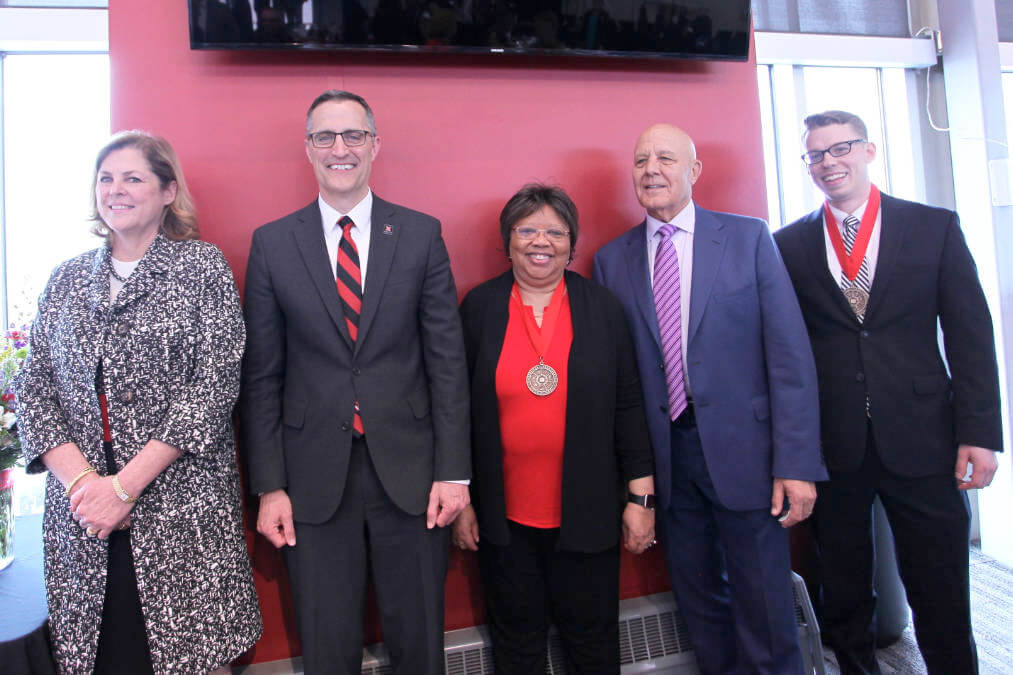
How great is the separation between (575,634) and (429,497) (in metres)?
0.68

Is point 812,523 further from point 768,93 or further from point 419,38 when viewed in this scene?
point 768,93

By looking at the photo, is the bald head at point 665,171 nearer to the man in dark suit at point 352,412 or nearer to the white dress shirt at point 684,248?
the white dress shirt at point 684,248

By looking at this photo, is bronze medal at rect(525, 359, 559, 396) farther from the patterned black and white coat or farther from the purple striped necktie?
the patterned black and white coat

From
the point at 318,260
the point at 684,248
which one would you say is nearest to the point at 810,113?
the point at 684,248

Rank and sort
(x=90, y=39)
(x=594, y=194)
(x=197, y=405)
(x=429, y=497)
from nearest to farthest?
(x=197, y=405)
(x=429, y=497)
(x=594, y=194)
(x=90, y=39)

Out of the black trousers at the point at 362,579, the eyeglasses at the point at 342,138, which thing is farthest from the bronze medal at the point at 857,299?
the eyeglasses at the point at 342,138

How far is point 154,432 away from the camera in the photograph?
1607mm

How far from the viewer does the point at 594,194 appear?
249cm

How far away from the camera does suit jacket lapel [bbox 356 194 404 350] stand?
1.77 metres

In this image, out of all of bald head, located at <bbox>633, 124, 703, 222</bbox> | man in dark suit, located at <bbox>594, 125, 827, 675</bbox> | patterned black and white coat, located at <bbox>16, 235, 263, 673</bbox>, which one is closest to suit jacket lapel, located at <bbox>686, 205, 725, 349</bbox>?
man in dark suit, located at <bbox>594, 125, 827, 675</bbox>

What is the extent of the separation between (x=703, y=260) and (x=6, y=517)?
251 cm

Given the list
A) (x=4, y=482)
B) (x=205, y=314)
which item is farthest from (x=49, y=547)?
(x=205, y=314)

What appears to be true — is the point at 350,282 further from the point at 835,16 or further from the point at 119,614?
the point at 835,16

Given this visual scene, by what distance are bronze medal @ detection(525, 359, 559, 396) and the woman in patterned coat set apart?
870 millimetres
